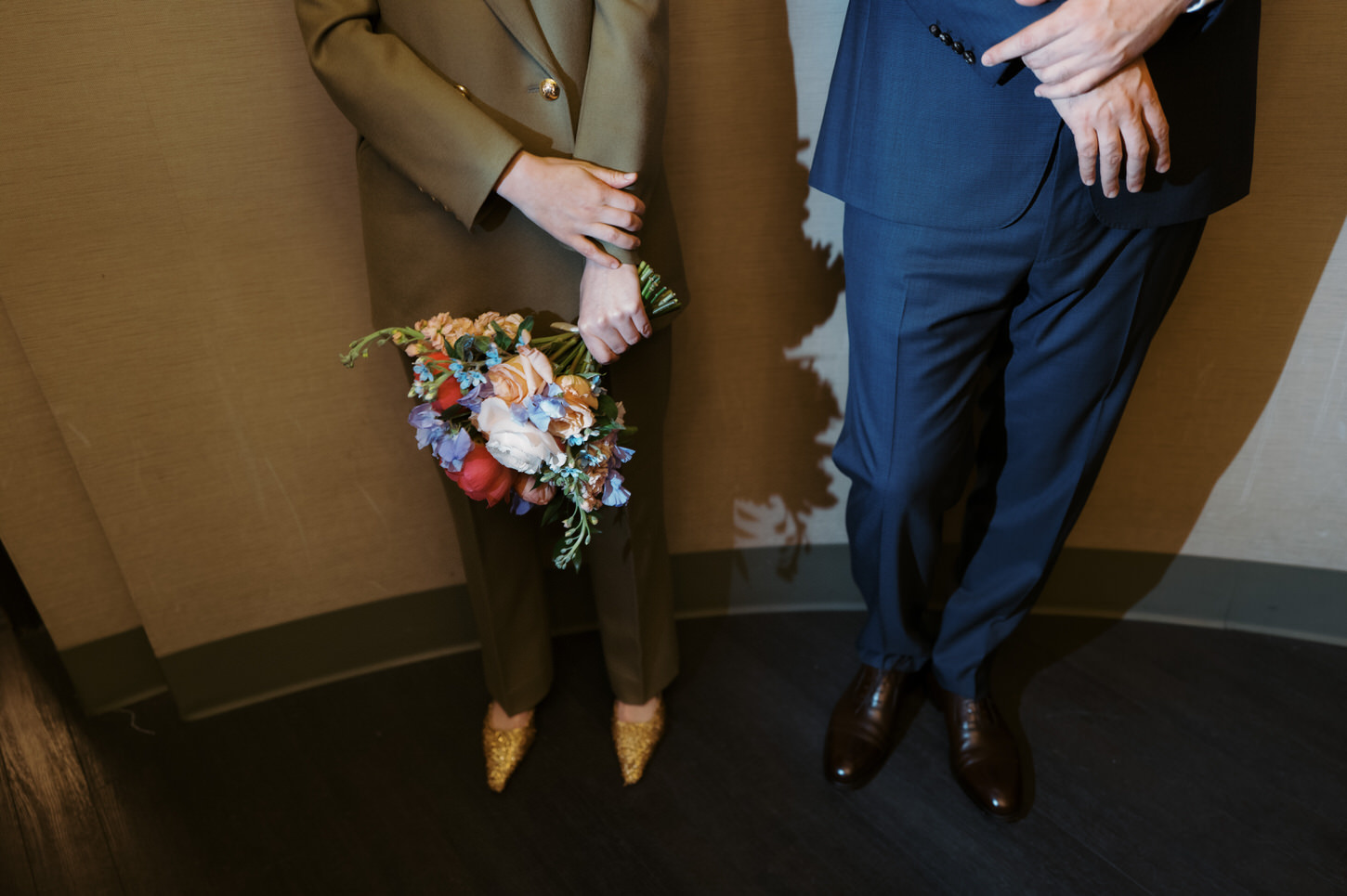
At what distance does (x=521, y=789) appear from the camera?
58.5 inches

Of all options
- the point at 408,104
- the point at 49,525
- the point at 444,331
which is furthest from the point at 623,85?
the point at 49,525

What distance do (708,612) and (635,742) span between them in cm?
42

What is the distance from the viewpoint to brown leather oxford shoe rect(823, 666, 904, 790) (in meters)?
1.45

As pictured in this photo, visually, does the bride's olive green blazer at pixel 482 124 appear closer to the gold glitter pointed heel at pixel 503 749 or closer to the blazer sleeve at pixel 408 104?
the blazer sleeve at pixel 408 104

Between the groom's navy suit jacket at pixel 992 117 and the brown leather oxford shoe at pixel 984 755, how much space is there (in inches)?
34.1

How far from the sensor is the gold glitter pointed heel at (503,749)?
4.87 feet

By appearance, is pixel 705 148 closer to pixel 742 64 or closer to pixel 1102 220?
pixel 742 64

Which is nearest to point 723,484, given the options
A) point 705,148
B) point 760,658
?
point 760,658

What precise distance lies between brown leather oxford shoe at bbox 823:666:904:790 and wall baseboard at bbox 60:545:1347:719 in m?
0.34

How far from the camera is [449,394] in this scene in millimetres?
1021

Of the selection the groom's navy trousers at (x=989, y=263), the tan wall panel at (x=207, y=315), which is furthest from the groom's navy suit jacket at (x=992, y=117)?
the tan wall panel at (x=207, y=315)

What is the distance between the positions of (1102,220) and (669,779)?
1103 mm

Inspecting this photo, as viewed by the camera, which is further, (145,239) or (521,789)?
(521,789)

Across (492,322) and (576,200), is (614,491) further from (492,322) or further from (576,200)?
(576,200)
